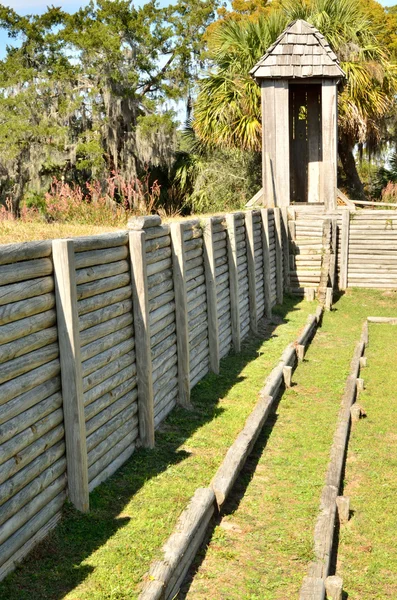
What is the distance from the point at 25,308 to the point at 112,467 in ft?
7.37

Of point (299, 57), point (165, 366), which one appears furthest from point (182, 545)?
point (299, 57)

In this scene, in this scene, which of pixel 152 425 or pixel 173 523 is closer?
pixel 173 523

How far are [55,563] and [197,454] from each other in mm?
2614

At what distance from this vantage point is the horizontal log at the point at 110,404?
6.69 m

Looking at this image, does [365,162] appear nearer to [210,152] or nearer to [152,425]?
[210,152]

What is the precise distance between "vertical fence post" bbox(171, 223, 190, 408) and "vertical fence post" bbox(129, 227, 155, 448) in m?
1.47

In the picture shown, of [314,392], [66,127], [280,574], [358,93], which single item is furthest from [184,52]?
[280,574]

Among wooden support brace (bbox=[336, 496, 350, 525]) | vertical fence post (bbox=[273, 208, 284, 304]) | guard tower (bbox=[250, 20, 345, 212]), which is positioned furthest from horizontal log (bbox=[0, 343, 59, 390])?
guard tower (bbox=[250, 20, 345, 212])

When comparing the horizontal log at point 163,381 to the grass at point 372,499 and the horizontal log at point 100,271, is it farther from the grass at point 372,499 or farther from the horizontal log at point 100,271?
the grass at point 372,499

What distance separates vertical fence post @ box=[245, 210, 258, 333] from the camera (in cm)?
1426

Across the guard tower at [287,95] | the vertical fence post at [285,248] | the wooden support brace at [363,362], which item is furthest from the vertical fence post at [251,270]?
the guard tower at [287,95]

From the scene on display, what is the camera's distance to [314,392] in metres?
10.8

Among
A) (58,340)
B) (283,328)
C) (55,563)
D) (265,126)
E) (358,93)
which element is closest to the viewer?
(55,563)

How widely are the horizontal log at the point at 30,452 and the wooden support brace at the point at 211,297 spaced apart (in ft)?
17.3
